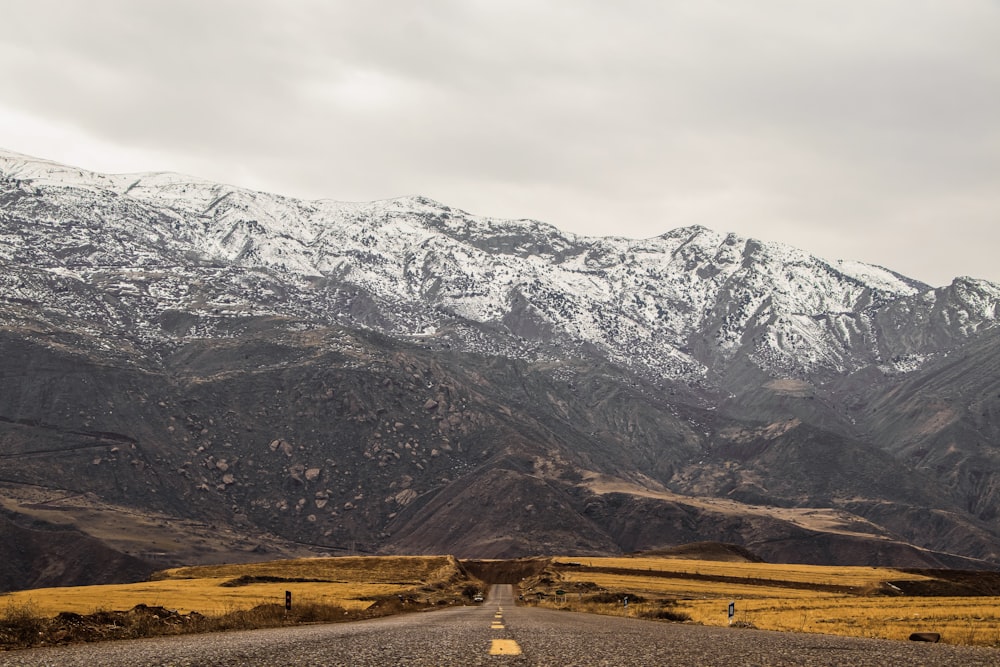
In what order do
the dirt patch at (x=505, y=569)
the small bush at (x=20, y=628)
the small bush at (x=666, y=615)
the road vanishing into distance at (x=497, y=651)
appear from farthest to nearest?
1. the dirt patch at (x=505, y=569)
2. the small bush at (x=666, y=615)
3. the small bush at (x=20, y=628)
4. the road vanishing into distance at (x=497, y=651)

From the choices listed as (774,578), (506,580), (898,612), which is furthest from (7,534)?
(898,612)

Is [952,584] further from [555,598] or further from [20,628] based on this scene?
[20,628]

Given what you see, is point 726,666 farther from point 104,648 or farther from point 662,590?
point 662,590

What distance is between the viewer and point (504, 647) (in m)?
20.5

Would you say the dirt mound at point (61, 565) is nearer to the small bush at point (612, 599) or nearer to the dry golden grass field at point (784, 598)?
the dry golden grass field at point (784, 598)

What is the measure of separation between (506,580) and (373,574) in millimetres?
40885

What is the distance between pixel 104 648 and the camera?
22.0m

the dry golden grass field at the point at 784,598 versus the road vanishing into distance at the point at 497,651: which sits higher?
the road vanishing into distance at the point at 497,651

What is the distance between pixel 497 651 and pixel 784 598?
182ft

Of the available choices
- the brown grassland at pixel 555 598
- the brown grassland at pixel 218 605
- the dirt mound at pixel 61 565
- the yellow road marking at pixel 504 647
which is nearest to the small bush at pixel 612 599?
the brown grassland at pixel 555 598

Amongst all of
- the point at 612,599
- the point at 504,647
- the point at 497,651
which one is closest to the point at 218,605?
the point at 612,599

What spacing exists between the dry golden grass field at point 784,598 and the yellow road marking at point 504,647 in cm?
1237

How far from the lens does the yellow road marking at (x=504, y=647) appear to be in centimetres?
1931

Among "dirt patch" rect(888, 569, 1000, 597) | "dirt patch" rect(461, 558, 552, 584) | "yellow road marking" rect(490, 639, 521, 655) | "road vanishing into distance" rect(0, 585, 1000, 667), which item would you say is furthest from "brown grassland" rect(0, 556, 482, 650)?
"dirt patch" rect(888, 569, 1000, 597)
